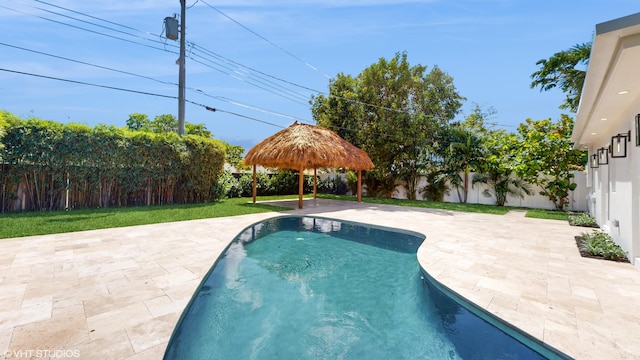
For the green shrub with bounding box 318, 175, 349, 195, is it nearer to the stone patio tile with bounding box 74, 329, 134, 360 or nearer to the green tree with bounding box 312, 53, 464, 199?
the green tree with bounding box 312, 53, 464, 199

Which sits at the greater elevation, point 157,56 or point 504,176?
point 157,56

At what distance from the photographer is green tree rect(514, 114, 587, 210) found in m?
11.6

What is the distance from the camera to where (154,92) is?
12891mm

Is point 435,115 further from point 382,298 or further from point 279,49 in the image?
point 382,298

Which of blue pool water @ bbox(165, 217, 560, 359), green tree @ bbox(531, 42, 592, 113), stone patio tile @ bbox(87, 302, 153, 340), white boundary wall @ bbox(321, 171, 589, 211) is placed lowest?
blue pool water @ bbox(165, 217, 560, 359)

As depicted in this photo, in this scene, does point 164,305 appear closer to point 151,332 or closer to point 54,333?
point 151,332

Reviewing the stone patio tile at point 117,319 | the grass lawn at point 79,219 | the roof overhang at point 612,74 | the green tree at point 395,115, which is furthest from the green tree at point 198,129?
the roof overhang at point 612,74

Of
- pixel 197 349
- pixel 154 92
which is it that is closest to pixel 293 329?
pixel 197 349

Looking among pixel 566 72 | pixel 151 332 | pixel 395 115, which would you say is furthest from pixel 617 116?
pixel 395 115

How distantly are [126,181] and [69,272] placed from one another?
7.68 metres

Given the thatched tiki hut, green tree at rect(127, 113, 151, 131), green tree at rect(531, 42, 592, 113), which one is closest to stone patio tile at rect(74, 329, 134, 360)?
the thatched tiki hut

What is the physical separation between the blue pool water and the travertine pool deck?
0.24 meters

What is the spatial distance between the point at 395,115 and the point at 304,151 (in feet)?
24.3

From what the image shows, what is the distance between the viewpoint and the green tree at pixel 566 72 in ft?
32.6
